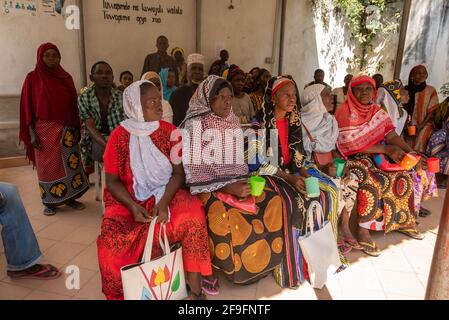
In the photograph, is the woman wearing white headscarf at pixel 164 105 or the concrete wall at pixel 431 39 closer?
the woman wearing white headscarf at pixel 164 105

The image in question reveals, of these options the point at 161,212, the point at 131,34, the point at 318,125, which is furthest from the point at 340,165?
the point at 131,34

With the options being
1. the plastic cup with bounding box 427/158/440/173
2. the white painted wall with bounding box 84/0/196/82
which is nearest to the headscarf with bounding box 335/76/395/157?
the plastic cup with bounding box 427/158/440/173

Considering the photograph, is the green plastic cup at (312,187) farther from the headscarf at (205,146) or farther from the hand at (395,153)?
the hand at (395,153)

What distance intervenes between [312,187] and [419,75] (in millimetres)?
3124

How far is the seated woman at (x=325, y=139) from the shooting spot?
3096mm

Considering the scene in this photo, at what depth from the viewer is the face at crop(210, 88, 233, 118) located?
256 centimetres

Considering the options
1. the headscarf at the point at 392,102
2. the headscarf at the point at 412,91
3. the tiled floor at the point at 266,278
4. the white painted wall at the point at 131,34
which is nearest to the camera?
the tiled floor at the point at 266,278

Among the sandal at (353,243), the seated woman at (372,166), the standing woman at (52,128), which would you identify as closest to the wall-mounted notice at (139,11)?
the standing woman at (52,128)

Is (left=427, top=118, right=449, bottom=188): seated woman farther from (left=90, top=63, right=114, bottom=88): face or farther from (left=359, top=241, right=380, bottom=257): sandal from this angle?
(left=90, top=63, right=114, bottom=88): face

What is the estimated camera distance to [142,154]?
2.38m

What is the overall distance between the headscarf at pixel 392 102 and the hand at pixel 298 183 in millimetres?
1661

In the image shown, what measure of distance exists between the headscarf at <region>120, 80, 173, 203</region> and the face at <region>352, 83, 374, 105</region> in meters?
1.88

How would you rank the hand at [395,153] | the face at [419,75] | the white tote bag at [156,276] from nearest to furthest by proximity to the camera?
the white tote bag at [156,276], the hand at [395,153], the face at [419,75]

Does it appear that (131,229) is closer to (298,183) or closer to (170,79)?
(298,183)
